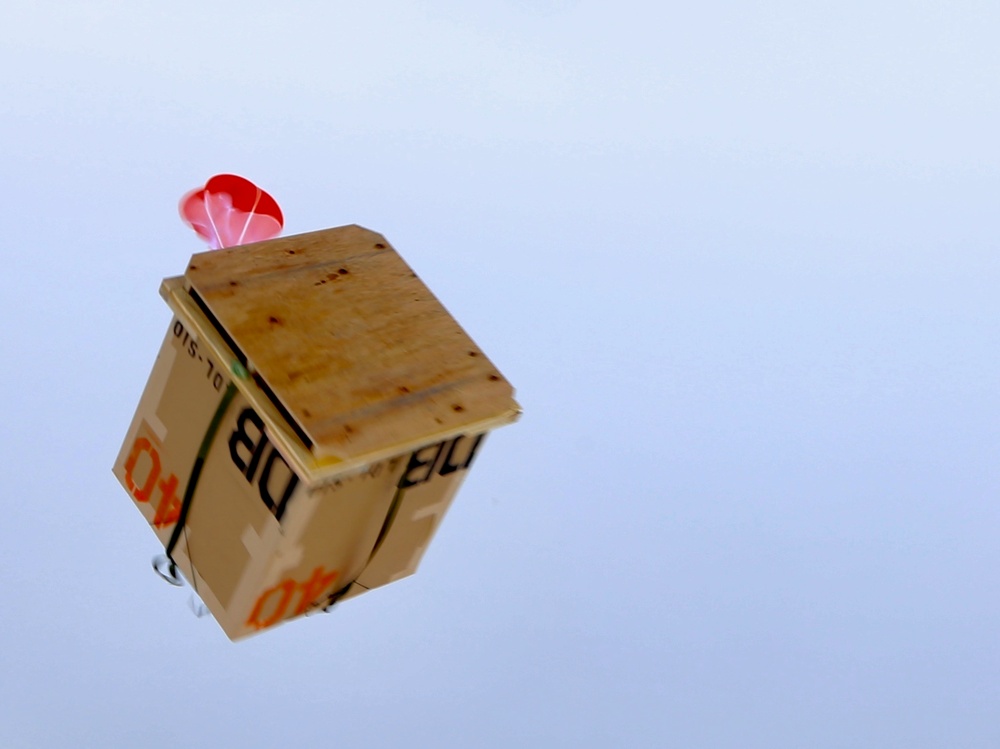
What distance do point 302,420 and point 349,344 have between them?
17 centimetres

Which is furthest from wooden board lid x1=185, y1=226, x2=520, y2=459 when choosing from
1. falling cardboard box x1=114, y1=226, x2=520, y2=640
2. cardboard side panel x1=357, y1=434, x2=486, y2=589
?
cardboard side panel x1=357, y1=434, x2=486, y2=589

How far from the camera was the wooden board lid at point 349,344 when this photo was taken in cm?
211

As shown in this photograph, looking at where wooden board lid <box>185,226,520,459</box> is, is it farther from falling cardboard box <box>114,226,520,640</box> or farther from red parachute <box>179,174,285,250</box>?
red parachute <box>179,174,285,250</box>

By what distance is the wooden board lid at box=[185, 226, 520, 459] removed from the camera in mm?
2111

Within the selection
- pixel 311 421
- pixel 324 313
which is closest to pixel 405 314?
pixel 324 313

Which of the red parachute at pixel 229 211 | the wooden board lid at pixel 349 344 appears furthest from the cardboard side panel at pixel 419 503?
the red parachute at pixel 229 211

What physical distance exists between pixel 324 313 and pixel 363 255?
0.16m

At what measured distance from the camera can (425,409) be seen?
7.11 ft

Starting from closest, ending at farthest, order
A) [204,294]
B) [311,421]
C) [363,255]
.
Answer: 1. [311,421]
2. [204,294]
3. [363,255]

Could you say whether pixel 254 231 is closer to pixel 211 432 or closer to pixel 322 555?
pixel 211 432

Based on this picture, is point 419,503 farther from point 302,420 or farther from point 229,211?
point 229,211

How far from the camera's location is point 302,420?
6.80ft

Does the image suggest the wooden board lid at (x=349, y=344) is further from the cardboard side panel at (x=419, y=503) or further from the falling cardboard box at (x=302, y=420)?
the cardboard side panel at (x=419, y=503)

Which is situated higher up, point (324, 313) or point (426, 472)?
point (324, 313)
